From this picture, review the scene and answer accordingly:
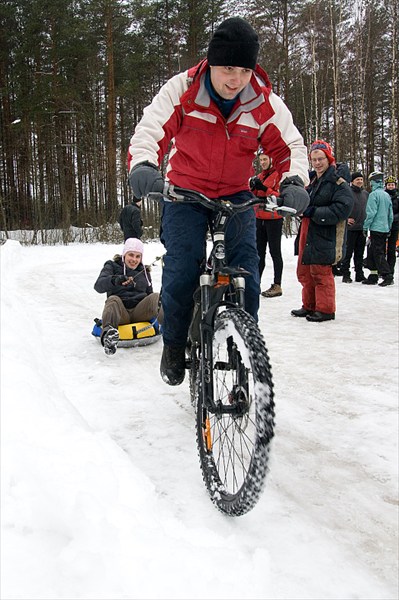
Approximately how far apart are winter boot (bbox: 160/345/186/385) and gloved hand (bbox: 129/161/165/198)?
108 cm

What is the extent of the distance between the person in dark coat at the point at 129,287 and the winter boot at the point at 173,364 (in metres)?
1.95

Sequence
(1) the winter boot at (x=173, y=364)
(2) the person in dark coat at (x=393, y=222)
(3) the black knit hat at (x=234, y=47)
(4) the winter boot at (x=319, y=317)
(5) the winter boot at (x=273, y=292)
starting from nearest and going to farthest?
(3) the black knit hat at (x=234, y=47)
(1) the winter boot at (x=173, y=364)
(4) the winter boot at (x=319, y=317)
(5) the winter boot at (x=273, y=292)
(2) the person in dark coat at (x=393, y=222)

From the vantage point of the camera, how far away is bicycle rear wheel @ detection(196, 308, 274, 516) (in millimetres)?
1840

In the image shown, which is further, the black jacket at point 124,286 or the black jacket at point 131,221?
the black jacket at point 131,221

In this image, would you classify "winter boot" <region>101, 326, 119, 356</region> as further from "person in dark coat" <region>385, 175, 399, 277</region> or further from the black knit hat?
"person in dark coat" <region>385, 175, 399, 277</region>

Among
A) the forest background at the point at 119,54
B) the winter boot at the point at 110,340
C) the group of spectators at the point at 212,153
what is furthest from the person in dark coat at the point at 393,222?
the forest background at the point at 119,54

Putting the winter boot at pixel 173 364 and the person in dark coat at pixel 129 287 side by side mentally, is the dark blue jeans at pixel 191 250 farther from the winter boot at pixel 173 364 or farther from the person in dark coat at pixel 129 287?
the person in dark coat at pixel 129 287

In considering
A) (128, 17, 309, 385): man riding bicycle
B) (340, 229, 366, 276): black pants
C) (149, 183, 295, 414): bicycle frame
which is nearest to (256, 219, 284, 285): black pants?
(340, 229, 366, 276): black pants

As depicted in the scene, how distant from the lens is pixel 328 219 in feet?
19.1

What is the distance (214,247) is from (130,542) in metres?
1.34

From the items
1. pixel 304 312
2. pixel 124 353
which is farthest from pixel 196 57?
pixel 124 353

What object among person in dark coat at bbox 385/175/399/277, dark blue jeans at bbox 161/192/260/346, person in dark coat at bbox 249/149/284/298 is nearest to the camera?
dark blue jeans at bbox 161/192/260/346

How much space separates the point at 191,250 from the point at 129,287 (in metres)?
2.80

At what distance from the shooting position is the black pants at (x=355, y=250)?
29.8 feet
